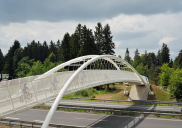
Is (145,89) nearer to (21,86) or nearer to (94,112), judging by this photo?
(94,112)

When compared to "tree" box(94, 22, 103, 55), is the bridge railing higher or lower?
lower

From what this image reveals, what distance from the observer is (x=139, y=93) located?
37906mm

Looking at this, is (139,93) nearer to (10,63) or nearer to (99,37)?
(99,37)

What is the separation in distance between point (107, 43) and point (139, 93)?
29.5 m

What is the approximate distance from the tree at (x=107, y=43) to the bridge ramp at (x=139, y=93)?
26849 millimetres

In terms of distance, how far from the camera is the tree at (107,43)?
2525 inches

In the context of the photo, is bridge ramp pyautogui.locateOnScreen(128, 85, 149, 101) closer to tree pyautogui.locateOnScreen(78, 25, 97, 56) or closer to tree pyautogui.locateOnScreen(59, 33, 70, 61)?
tree pyautogui.locateOnScreen(78, 25, 97, 56)

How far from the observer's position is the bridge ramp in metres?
37.4

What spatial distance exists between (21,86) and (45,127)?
282cm

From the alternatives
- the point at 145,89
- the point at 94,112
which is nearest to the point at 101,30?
the point at 145,89

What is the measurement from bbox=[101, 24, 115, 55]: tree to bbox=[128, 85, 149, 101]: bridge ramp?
2685cm

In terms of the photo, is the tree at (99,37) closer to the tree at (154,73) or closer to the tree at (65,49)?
the tree at (65,49)

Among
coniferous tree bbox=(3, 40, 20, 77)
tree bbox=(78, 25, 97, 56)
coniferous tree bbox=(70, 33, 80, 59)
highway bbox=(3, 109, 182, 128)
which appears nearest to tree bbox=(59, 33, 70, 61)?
coniferous tree bbox=(70, 33, 80, 59)

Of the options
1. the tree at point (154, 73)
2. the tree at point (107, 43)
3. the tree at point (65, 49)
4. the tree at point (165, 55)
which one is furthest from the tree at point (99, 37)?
the tree at point (165, 55)
